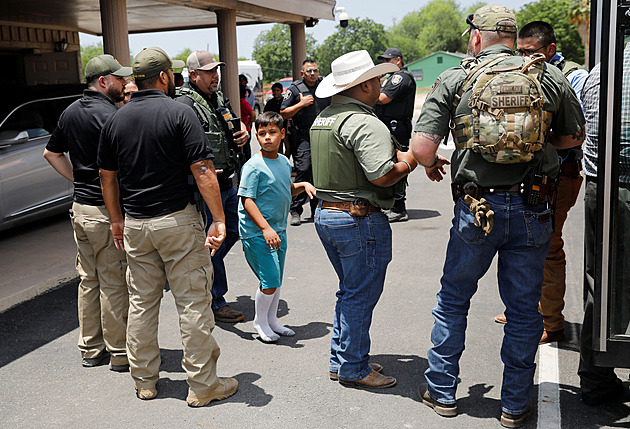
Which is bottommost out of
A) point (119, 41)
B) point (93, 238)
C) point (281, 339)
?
point (281, 339)

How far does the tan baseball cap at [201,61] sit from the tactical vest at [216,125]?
0.61ft

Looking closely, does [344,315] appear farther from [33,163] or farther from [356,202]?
[33,163]

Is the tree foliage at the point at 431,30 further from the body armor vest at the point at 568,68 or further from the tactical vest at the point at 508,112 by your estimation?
the tactical vest at the point at 508,112

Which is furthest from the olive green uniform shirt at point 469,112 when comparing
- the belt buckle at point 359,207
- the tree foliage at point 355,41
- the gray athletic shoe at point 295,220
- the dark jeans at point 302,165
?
the tree foliage at point 355,41

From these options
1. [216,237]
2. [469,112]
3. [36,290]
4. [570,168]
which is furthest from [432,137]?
[36,290]

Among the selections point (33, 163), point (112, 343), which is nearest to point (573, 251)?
point (112, 343)

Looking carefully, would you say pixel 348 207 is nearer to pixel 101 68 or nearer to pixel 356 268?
pixel 356 268

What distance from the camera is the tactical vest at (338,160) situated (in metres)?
3.92

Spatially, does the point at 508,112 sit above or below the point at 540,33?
below

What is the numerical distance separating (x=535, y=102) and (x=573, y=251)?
4295 millimetres

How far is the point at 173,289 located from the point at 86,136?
122 centimetres

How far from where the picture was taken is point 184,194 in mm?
3965

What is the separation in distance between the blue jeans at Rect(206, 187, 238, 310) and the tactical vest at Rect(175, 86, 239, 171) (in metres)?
0.25

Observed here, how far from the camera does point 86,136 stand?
4.41m
